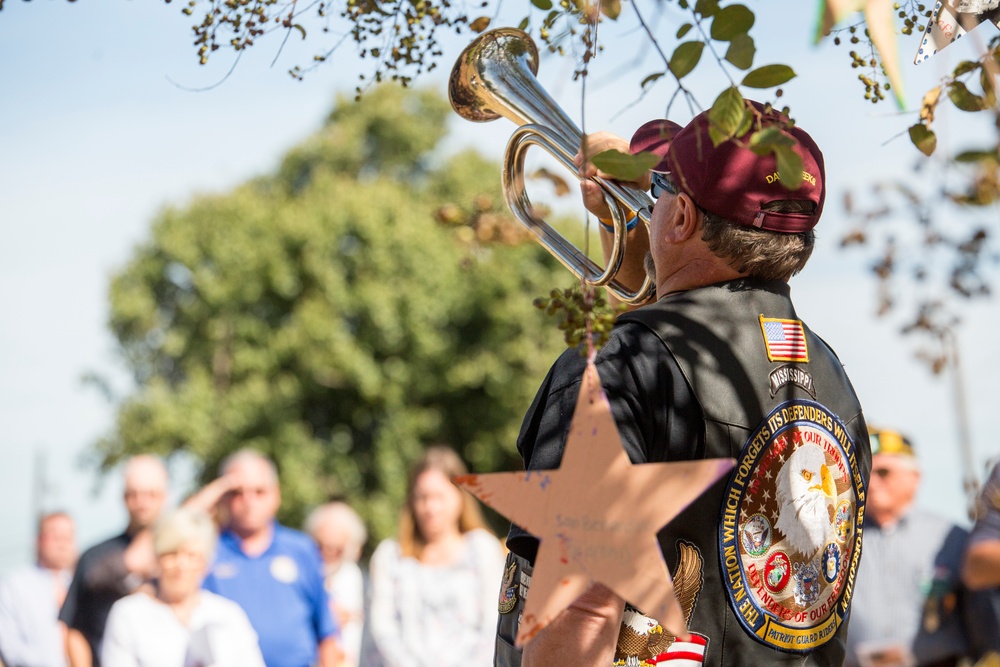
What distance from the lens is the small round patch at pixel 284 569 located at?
5.08 m

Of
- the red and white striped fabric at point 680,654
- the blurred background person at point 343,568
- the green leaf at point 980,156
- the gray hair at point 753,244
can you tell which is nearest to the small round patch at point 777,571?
the red and white striped fabric at point 680,654

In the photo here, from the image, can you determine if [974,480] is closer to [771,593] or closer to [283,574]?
[771,593]

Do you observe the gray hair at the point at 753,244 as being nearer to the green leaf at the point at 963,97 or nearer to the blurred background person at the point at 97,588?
the green leaf at the point at 963,97

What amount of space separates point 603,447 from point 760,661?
0.48 meters

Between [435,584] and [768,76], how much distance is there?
3.91 metres

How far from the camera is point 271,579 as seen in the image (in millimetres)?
5066

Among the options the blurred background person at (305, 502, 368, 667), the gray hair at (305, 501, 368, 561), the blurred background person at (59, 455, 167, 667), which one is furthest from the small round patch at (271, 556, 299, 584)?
the gray hair at (305, 501, 368, 561)

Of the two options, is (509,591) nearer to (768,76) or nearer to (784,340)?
(784,340)

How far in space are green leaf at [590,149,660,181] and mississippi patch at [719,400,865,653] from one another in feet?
1.92

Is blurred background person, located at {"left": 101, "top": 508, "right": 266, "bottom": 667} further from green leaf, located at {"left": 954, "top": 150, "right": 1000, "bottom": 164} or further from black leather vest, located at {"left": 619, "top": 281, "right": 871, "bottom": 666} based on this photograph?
green leaf, located at {"left": 954, "top": 150, "right": 1000, "bottom": 164}

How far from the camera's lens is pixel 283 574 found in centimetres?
509

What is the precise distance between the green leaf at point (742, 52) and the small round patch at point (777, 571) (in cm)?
76

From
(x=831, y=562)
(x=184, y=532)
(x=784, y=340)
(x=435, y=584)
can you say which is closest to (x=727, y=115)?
(x=784, y=340)

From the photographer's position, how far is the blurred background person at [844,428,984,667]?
13.8ft
